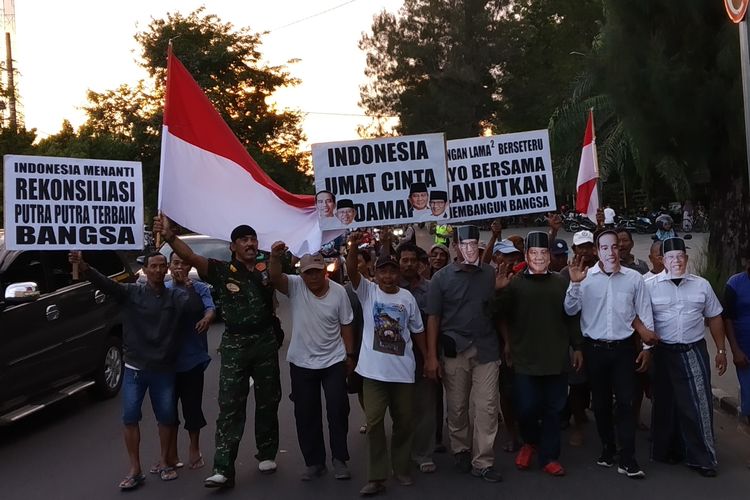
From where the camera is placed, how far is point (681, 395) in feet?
19.6

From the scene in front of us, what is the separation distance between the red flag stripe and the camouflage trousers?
1613 millimetres

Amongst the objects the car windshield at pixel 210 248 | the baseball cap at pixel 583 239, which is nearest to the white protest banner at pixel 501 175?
the baseball cap at pixel 583 239

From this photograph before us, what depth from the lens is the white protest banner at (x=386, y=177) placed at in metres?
6.70

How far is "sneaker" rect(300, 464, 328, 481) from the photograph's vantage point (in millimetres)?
5898

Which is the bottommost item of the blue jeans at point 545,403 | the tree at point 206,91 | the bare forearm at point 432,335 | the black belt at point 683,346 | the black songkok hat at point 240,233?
the blue jeans at point 545,403

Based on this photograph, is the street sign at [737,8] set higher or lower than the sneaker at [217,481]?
higher

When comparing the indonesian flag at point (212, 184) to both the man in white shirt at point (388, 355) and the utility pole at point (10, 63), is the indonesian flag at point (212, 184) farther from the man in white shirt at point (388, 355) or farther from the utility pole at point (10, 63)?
the utility pole at point (10, 63)

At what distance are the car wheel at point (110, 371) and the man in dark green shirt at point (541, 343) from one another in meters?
4.82

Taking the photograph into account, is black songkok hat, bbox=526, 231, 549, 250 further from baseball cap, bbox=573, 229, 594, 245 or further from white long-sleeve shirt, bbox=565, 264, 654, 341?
baseball cap, bbox=573, 229, 594, 245

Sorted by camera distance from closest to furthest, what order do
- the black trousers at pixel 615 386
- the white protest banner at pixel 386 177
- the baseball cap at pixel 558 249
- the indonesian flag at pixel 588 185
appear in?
the black trousers at pixel 615 386 → the white protest banner at pixel 386 177 → the baseball cap at pixel 558 249 → the indonesian flag at pixel 588 185

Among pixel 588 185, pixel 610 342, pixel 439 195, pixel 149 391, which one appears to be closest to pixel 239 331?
pixel 149 391

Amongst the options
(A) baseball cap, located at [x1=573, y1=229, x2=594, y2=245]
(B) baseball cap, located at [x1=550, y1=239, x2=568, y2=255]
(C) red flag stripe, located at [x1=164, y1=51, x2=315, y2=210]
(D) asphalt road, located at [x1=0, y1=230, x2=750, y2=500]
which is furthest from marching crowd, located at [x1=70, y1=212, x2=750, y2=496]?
(B) baseball cap, located at [x1=550, y1=239, x2=568, y2=255]

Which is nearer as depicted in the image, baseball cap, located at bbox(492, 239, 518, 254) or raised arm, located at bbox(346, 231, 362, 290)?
raised arm, located at bbox(346, 231, 362, 290)

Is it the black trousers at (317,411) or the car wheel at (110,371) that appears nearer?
the black trousers at (317,411)
